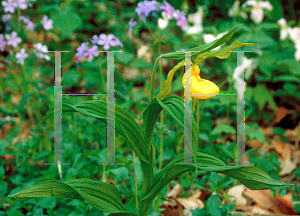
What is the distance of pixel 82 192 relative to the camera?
0.82 meters

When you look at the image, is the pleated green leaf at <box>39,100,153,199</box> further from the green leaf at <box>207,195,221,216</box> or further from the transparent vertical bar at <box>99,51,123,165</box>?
the green leaf at <box>207,195,221,216</box>

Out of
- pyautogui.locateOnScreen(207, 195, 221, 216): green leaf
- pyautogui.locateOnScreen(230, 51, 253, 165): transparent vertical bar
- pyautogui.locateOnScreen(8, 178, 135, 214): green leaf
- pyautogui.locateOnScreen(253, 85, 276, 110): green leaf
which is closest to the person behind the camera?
pyautogui.locateOnScreen(8, 178, 135, 214): green leaf

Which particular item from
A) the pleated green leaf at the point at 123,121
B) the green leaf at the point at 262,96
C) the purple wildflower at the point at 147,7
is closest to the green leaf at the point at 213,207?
the pleated green leaf at the point at 123,121

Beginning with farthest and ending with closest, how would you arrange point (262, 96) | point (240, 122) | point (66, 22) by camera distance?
1. point (66, 22)
2. point (262, 96)
3. point (240, 122)

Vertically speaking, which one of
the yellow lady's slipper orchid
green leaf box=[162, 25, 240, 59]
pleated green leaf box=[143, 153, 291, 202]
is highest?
green leaf box=[162, 25, 240, 59]

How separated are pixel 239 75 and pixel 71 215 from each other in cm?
106

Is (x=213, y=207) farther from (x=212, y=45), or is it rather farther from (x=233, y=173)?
(x=212, y=45)

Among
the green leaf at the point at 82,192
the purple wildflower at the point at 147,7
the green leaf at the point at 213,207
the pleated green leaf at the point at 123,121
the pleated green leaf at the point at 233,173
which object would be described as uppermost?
the purple wildflower at the point at 147,7

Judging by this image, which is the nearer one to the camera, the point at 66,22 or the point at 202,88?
the point at 202,88

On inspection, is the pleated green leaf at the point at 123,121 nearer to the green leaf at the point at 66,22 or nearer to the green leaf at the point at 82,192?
the green leaf at the point at 82,192

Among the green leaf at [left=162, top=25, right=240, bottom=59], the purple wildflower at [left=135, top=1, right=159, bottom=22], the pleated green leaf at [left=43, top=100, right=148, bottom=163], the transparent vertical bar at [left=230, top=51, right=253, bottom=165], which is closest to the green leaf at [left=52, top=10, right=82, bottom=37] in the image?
the purple wildflower at [left=135, top=1, right=159, bottom=22]

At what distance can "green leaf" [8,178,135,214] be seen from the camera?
834mm

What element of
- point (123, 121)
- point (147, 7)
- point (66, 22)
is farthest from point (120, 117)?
point (66, 22)

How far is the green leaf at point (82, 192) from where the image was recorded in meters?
0.83
